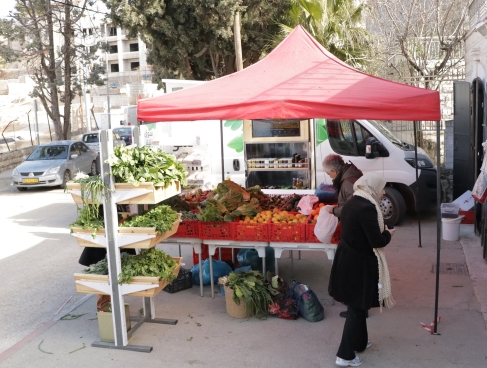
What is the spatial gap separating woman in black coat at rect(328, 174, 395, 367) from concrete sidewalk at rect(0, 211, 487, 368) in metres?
0.55

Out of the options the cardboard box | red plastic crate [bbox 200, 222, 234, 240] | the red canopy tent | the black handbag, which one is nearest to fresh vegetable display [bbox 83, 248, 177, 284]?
the cardboard box

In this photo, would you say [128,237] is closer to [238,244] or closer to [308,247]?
[238,244]

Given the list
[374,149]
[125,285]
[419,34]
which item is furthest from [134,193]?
[419,34]

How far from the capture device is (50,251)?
10203mm

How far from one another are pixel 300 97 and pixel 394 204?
531 cm

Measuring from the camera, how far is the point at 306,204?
282 inches

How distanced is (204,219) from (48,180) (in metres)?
12.6

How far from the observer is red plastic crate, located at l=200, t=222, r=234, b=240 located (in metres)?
6.91

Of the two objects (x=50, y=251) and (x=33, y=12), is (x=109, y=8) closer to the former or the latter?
(x=33, y=12)

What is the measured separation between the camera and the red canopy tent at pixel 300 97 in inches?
224

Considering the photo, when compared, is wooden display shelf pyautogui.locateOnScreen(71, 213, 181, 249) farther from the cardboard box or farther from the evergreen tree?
the evergreen tree

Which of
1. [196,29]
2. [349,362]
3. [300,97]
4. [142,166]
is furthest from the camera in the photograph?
[196,29]

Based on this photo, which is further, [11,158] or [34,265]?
Result: [11,158]

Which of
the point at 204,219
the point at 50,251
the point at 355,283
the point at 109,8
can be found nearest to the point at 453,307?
the point at 355,283
